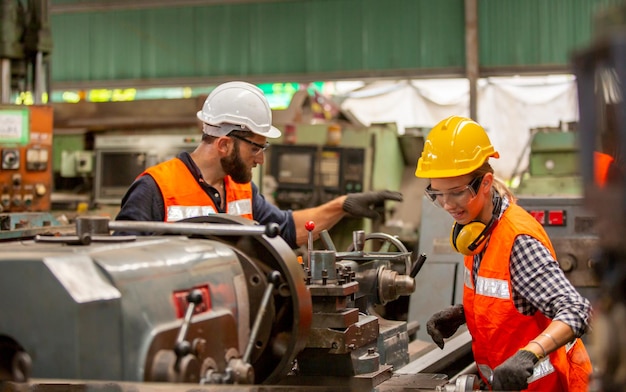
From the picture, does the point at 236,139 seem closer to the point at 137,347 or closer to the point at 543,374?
the point at 543,374

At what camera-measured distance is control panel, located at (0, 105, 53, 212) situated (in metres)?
4.71

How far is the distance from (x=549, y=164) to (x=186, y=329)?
4.44 meters

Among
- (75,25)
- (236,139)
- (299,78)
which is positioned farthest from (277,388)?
(75,25)

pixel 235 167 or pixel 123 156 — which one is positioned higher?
pixel 123 156

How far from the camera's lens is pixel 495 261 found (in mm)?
1834

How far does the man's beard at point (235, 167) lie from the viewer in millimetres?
2355

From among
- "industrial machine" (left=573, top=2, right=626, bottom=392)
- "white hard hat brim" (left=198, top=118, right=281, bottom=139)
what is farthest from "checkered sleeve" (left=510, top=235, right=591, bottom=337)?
"white hard hat brim" (left=198, top=118, right=281, bottom=139)

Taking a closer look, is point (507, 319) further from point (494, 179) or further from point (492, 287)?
point (494, 179)

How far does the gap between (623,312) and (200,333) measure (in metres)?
0.61

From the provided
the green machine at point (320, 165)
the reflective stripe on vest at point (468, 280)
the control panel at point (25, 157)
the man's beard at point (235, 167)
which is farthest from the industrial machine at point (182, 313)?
the green machine at point (320, 165)

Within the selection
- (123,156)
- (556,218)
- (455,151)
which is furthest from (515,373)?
(123,156)

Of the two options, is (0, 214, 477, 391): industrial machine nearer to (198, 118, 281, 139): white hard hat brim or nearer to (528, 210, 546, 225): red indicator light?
(198, 118, 281, 139): white hard hat brim

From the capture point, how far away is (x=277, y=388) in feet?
4.82

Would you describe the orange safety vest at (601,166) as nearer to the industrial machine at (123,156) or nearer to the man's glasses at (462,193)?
the man's glasses at (462,193)
